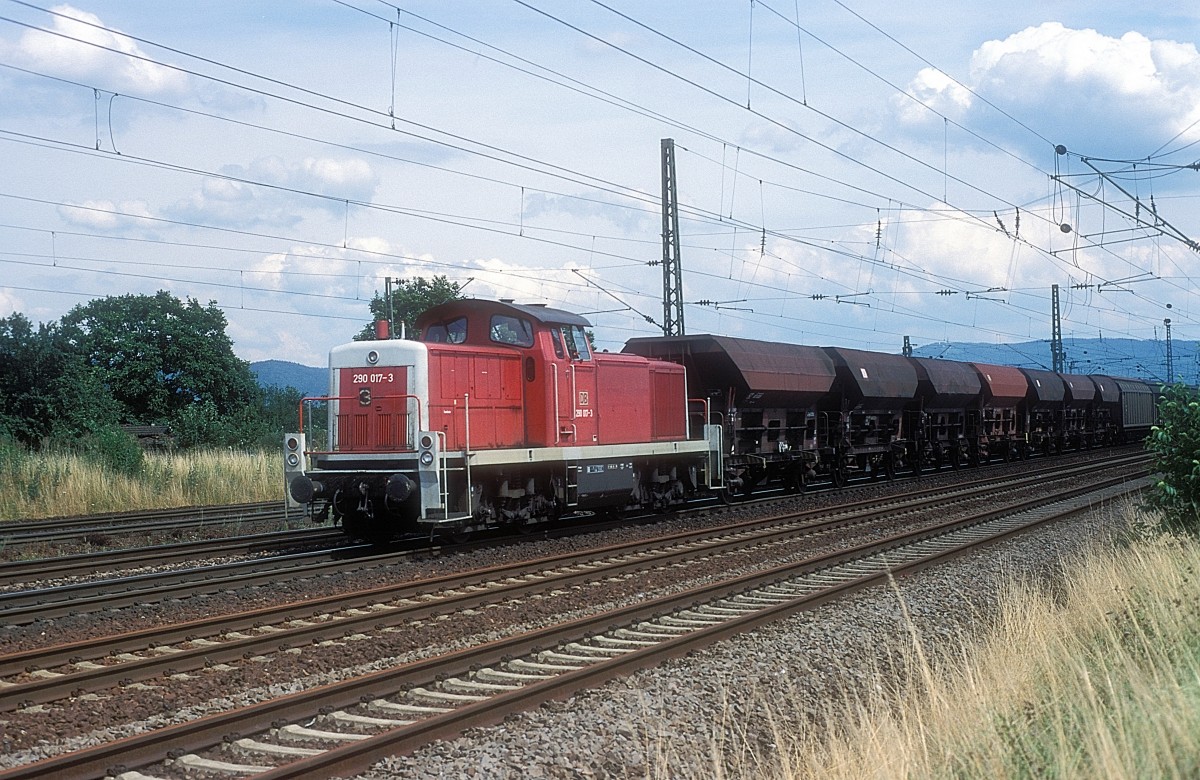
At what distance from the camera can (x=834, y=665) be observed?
26.4 ft

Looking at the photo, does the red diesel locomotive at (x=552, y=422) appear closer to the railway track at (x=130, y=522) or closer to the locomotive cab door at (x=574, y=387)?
the locomotive cab door at (x=574, y=387)

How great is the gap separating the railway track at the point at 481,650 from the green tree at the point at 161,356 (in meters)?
48.2

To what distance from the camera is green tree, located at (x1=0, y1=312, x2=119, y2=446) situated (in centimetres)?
3400

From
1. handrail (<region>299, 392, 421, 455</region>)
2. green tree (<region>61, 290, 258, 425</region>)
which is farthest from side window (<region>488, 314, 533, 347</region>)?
green tree (<region>61, 290, 258, 425</region>)

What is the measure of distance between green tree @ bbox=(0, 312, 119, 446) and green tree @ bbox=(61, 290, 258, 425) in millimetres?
20352

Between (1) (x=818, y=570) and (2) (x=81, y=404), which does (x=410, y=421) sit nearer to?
(1) (x=818, y=570)

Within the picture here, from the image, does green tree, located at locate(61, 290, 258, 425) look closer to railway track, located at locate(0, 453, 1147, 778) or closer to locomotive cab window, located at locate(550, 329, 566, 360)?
locomotive cab window, located at locate(550, 329, 566, 360)

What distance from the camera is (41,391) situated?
3462 centimetres

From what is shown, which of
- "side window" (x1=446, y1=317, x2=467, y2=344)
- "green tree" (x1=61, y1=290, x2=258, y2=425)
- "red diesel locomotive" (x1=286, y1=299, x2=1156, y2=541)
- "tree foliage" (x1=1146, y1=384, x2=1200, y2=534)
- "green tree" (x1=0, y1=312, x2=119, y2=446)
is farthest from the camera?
"green tree" (x1=61, y1=290, x2=258, y2=425)

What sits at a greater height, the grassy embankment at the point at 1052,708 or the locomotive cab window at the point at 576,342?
the locomotive cab window at the point at 576,342

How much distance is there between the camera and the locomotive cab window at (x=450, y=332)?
15312mm

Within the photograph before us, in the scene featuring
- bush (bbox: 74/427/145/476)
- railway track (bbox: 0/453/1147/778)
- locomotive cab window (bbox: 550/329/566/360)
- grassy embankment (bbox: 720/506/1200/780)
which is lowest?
railway track (bbox: 0/453/1147/778)

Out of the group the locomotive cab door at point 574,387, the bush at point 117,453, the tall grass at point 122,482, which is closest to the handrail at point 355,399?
the locomotive cab door at point 574,387

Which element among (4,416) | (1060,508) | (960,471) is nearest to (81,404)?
(4,416)
